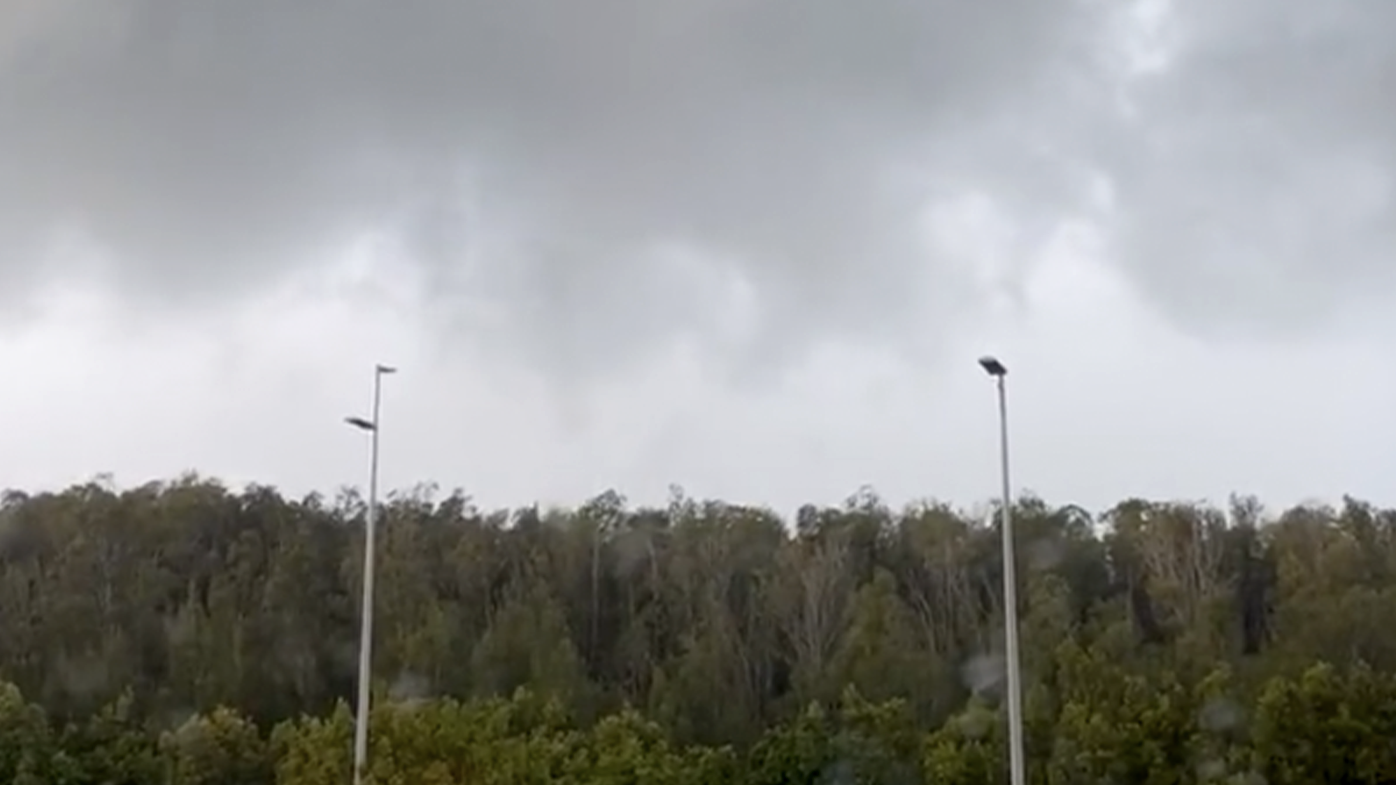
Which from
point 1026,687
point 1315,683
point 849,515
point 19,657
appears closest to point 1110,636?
point 1026,687

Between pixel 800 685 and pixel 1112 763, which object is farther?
pixel 800 685

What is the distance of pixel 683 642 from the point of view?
231 ft

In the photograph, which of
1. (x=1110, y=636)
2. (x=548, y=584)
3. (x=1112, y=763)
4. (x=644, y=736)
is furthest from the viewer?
(x=548, y=584)

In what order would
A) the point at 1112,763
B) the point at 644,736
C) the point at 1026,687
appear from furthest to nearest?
the point at 1026,687
the point at 644,736
the point at 1112,763

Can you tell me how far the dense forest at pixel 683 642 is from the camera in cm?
4044

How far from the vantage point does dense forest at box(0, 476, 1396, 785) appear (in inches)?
1592

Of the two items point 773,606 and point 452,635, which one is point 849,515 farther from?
point 452,635

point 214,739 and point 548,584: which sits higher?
point 548,584

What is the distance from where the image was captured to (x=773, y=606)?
233 feet

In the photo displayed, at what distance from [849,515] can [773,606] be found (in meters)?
9.56

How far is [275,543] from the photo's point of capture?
77062mm

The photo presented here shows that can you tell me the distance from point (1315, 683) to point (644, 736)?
16.1 metres

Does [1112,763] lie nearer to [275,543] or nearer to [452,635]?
[452,635]

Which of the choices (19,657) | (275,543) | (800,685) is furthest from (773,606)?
(19,657)
